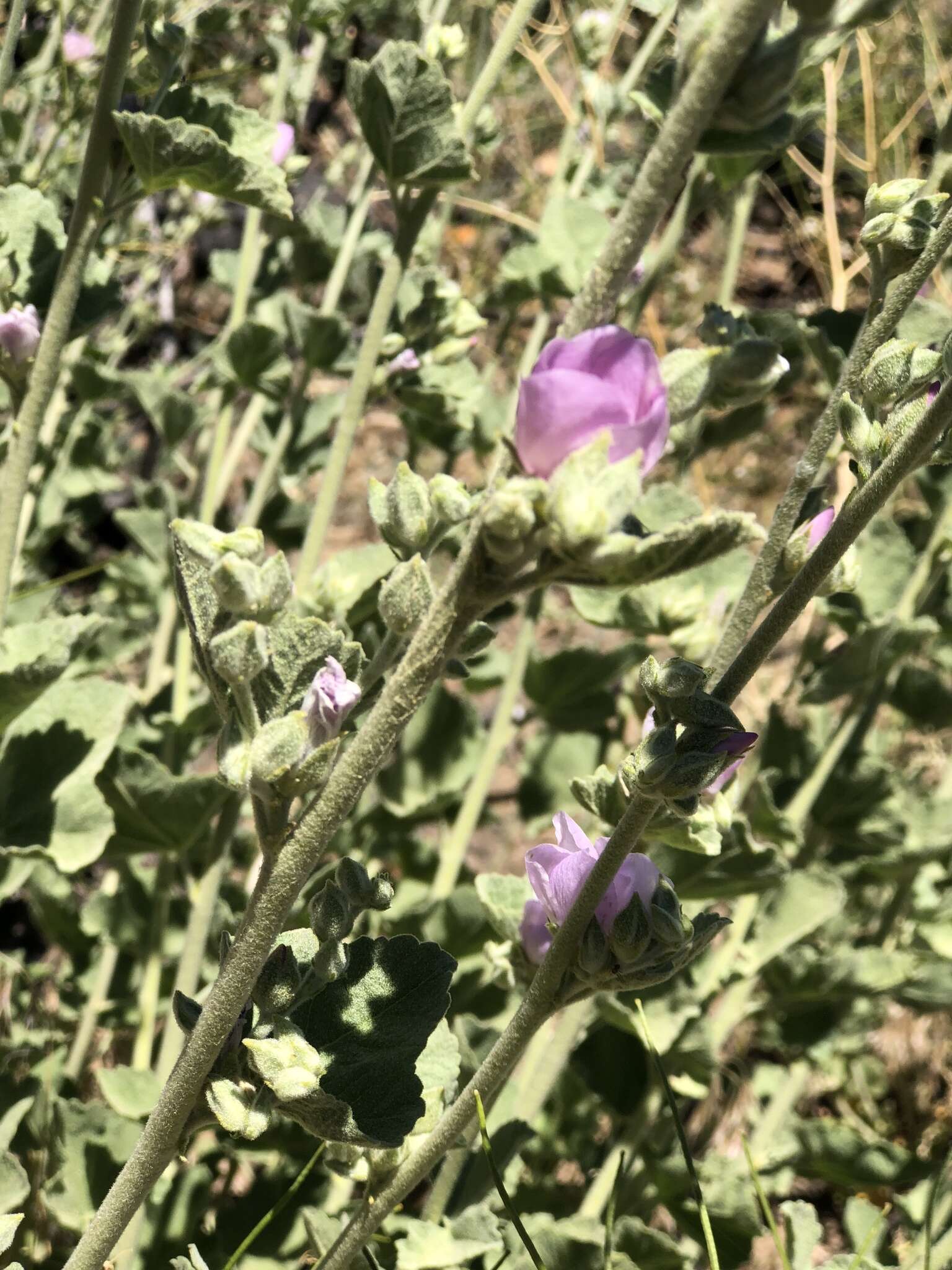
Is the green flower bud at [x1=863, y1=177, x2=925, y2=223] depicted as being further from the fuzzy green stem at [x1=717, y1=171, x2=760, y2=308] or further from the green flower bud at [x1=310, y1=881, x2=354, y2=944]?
the fuzzy green stem at [x1=717, y1=171, x2=760, y2=308]

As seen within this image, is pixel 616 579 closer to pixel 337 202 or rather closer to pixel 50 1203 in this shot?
pixel 50 1203

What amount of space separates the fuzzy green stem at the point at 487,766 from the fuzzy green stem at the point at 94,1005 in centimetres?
33

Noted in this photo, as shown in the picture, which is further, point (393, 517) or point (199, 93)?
point (199, 93)

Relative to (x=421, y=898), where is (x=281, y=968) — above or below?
above

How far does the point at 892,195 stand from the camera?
0.71 metres

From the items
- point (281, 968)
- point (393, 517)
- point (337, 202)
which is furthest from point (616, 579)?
point (337, 202)

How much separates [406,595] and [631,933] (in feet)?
0.69

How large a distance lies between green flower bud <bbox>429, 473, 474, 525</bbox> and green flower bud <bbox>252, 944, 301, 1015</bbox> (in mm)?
238

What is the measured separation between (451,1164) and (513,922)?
7.3 inches

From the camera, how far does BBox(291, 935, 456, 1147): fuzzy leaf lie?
0.63 meters

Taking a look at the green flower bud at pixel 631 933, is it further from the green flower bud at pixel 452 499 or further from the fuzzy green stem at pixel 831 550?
the green flower bud at pixel 452 499

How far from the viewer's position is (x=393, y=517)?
576 millimetres

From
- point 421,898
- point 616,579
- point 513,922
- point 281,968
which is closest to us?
point 616,579

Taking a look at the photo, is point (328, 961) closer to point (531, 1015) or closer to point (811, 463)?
point (531, 1015)
